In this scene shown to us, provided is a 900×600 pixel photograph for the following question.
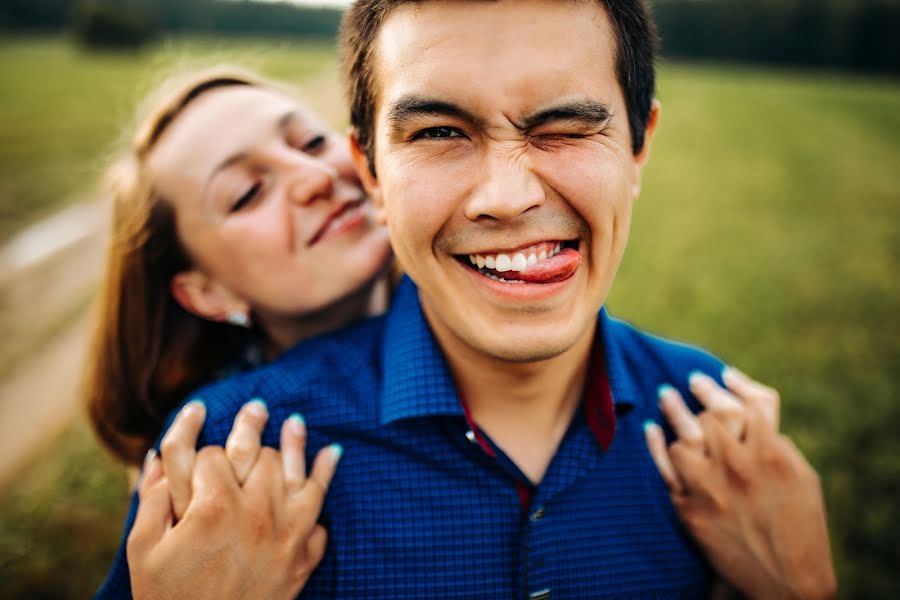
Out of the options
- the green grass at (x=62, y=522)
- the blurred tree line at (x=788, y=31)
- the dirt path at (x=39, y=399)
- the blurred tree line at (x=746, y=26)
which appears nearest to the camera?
the green grass at (x=62, y=522)

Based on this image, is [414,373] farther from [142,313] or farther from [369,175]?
[142,313]

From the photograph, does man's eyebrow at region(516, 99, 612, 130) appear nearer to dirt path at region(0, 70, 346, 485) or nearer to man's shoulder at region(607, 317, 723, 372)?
man's shoulder at region(607, 317, 723, 372)

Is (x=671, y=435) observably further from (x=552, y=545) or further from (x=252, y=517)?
(x=252, y=517)

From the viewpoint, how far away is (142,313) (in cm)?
251

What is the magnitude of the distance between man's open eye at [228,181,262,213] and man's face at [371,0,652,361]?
0.83 metres

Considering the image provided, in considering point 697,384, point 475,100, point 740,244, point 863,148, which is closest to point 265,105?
point 475,100

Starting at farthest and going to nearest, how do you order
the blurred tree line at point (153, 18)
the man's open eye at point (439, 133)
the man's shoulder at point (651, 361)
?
the blurred tree line at point (153, 18), the man's shoulder at point (651, 361), the man's open eye at point (439, 133)

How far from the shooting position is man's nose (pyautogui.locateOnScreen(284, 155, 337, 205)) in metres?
2.22

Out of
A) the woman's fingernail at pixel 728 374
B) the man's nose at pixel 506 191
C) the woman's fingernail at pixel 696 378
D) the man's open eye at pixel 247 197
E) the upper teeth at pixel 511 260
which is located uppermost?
the man's nose at pixel 506 191

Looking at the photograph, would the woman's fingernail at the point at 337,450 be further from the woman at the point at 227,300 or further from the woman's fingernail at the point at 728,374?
the woman's fingernail at the point at 728,374

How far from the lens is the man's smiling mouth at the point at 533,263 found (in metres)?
1.54

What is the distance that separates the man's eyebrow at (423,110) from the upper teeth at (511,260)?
36 cm

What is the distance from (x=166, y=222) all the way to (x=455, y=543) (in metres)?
1.74

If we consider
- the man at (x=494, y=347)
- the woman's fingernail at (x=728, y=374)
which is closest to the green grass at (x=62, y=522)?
the man at (x=494, y=347)
